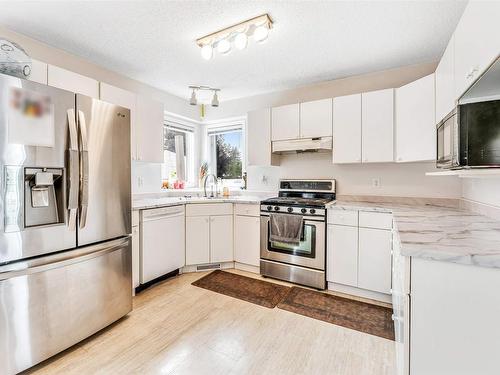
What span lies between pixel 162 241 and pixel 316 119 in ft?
Answer: 7.52

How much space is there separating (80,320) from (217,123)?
322 centimetres

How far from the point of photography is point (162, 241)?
2.72m

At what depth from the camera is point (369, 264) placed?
241 cm

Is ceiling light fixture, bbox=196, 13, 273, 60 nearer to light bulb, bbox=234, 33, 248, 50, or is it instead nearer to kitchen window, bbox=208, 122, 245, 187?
light bulb, bbox=234, 33, 248, 50

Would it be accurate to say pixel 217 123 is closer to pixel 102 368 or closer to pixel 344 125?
pixel 344 125

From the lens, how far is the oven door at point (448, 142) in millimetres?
1316

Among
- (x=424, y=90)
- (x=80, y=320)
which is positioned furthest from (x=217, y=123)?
(x=80, y=320)

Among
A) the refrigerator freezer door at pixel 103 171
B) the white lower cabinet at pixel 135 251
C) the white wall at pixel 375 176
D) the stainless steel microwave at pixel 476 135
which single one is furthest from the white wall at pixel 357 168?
the refrigerator freezer door at pixel 103 171

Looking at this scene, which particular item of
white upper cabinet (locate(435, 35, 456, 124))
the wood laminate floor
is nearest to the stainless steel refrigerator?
the wood laminate floor

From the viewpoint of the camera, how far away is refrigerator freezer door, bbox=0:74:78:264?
1.37m

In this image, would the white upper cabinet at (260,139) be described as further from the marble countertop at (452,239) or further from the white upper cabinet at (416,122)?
the marble countertop at (452,239)

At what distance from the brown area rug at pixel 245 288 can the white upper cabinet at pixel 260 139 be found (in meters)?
1.51

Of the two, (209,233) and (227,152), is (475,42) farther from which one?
(227,152)

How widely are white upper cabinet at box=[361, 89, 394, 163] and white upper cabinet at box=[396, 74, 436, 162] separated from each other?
0.07m
